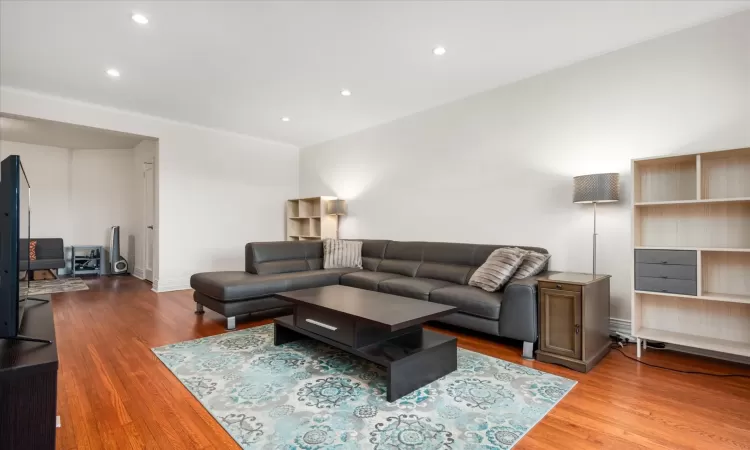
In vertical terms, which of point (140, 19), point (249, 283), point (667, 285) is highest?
point (140, 19)

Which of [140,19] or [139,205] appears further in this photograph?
[139,205]

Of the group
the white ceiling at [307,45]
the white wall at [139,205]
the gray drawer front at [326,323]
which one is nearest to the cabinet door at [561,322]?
the gray drawer front at [326,323]

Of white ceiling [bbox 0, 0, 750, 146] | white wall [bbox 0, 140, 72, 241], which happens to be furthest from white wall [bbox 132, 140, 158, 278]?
white ceiling [bbox 0, 0, 750, 146]

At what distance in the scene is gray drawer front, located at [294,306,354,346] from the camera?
2.34m

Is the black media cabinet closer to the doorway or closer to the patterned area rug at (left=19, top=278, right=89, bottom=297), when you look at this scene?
the patterned area rug at (left=19, top=278, right=89, bottom=297)

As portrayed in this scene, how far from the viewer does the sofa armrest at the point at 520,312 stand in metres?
2.77

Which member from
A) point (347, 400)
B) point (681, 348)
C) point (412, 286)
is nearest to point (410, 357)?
point (347, 400)

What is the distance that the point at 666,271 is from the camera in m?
2.61

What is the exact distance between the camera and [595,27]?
2.82 metres

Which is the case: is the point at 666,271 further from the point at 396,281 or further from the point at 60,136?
the point at 60,136

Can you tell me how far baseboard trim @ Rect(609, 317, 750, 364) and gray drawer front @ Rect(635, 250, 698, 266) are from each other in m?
0.67

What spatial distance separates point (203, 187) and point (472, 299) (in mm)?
4661

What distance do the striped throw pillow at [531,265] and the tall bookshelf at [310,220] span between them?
3486 mm

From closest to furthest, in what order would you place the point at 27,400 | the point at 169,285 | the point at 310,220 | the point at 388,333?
the point at 27,400
the point at 388,333
the point at 169,285
the point at 310,220
